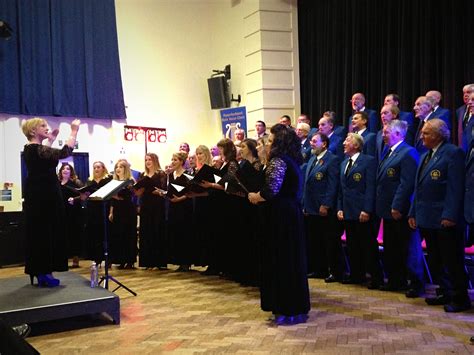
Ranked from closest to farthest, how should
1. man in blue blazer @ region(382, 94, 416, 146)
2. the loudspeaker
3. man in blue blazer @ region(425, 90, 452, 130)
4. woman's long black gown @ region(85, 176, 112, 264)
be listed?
man in blue blazer @ region(425, 90, 452, 130)
man in blue blazer @ region(382, 94, 416, 146)
woman's long black gown @ region(85, 176, 112, 264)
the loudspeaker

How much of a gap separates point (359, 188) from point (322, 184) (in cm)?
48

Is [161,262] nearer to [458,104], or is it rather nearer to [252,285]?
[252,285]

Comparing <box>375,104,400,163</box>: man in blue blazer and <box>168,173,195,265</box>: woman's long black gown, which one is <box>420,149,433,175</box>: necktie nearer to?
<box>375,104,400,163</box>: man in blue blazer

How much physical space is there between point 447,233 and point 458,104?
10.7ft

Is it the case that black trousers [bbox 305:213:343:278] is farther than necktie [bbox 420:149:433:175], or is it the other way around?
black trousers [bbox 305:213:343:278]

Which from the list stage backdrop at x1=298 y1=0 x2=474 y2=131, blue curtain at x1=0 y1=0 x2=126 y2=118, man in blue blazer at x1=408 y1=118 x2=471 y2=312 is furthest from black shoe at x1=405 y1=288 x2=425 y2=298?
blue curtain at x1=0 y1=0 x2=126 y2=118

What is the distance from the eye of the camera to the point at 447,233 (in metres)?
4.27

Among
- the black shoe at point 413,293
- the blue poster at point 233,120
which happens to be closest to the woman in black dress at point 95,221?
the blue poster at point 233,120

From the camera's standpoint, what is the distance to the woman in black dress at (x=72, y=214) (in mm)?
7656

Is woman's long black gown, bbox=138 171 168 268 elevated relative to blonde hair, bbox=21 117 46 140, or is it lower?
lower

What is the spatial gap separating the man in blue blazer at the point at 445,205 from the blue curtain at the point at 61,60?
23.2ft

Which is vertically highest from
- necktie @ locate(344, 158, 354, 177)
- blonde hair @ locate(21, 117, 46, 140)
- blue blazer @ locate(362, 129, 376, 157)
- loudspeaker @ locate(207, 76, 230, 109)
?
loudspeaker @ locate(207, 76, 230, 109)

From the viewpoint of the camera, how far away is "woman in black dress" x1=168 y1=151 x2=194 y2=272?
661 centimetres

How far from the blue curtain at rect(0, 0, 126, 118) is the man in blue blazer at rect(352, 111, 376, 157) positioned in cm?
554
